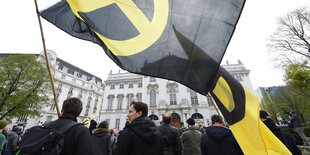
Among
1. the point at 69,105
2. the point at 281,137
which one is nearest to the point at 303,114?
the point at 281,137

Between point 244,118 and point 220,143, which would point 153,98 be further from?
point 244,118

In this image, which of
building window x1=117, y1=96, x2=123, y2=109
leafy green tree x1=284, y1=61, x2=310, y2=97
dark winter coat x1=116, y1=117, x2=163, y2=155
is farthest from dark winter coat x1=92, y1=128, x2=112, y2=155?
building window x1=117, y1=96, x2=123, y2=109

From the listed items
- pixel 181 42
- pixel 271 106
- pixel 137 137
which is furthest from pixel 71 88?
pixel 271 106

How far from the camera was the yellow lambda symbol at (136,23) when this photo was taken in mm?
1921

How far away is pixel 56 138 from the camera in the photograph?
4.05 ft

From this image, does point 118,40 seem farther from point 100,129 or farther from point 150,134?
point 100,129

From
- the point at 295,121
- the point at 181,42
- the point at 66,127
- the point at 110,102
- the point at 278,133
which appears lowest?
the point at 295,121

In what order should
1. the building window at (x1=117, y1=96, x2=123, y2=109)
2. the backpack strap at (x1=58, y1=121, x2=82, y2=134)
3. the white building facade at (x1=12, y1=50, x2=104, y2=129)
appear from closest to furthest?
the backpack strap at (x1=58, y1=121, x2=82, y2=134), the building window at (x1=117, y1=96, x2=123, y2=109), the white building facade at (x1=12, y1=50, x2=104, y2=129)

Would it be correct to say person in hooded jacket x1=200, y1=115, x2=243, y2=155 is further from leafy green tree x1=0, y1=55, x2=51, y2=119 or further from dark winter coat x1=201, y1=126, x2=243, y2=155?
leafy green tree x1=0, y1=55, x2=51, y2=119

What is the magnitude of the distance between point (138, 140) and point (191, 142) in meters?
2.48

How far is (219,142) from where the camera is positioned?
6.70ft

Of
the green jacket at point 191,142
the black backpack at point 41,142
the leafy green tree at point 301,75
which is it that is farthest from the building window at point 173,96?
the black backpack at point 41,142

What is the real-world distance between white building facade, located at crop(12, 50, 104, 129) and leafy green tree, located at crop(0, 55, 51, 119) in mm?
17711

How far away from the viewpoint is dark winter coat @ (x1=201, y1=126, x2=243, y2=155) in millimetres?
1919
